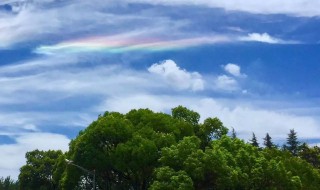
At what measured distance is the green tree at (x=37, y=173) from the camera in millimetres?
81250

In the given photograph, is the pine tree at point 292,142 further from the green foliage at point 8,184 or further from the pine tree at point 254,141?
the green foliage at point 8,184

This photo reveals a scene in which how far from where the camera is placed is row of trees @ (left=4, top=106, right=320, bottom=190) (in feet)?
132

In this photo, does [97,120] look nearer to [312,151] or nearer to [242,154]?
[242,154]

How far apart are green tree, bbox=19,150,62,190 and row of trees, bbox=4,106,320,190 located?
89.3 feet

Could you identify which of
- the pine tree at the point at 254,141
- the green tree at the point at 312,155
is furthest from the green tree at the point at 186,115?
the pine tree at the point at 254,141

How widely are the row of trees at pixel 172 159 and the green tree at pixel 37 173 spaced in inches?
1071

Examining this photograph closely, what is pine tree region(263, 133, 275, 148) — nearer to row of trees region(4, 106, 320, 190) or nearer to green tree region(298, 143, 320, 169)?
green tree region(298, 143, 320, 169)

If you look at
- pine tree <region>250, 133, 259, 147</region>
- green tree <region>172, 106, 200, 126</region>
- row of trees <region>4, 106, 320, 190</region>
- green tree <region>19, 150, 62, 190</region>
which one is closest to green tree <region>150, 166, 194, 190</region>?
row of trees <region>4, 106, 320, 190</region>

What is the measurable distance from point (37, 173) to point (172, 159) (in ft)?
150

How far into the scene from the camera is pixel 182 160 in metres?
41.2

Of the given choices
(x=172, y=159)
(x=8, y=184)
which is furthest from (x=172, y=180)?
(x=8, y=184)

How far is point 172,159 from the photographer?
41.3 meters

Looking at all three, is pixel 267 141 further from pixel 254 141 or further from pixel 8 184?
pixel 8 184

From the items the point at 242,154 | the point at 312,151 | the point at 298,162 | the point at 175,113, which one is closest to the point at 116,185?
the point at 175,113
